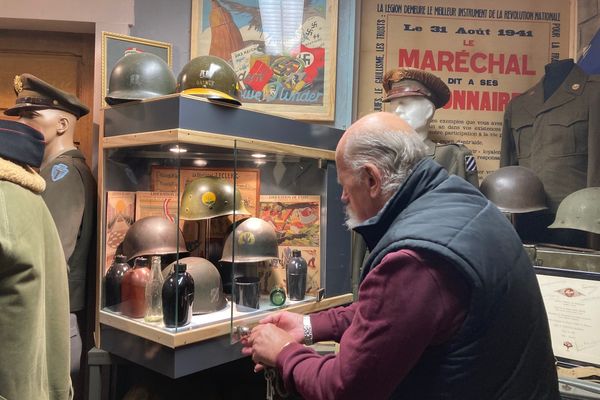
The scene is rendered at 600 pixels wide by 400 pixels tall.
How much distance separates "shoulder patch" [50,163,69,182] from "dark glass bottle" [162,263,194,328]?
84 cm

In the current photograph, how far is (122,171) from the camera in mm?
2434

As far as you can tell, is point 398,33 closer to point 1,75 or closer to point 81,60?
point 81,60

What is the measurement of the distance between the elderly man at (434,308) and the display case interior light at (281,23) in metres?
1.95

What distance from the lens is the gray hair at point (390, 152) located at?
4.66 ft

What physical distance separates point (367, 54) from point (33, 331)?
263 cm

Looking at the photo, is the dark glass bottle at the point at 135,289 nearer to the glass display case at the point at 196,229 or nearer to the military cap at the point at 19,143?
the glass display case at the point at 196,229

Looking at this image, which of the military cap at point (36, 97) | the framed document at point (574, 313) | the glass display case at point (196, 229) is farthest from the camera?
the military cap at point (36, 97)

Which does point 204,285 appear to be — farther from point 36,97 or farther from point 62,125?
point 36,97

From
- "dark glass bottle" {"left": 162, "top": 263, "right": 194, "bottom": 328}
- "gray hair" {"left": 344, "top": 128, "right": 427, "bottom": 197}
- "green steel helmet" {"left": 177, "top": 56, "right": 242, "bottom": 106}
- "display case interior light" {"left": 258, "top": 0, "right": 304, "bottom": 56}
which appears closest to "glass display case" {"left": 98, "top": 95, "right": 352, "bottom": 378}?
"dark glass bottle" {"left": 162, "top": 263, "right": 194, "bottom": 328}

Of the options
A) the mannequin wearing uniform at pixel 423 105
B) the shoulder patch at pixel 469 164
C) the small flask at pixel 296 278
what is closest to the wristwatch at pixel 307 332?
the small flask at pixel 296 278

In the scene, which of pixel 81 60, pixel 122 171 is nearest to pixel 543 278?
pixel 122 171

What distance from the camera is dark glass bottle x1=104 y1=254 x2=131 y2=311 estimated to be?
2307 mm

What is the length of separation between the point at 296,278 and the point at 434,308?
149 cm

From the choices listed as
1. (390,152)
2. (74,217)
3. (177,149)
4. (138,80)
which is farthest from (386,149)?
(74,217)
